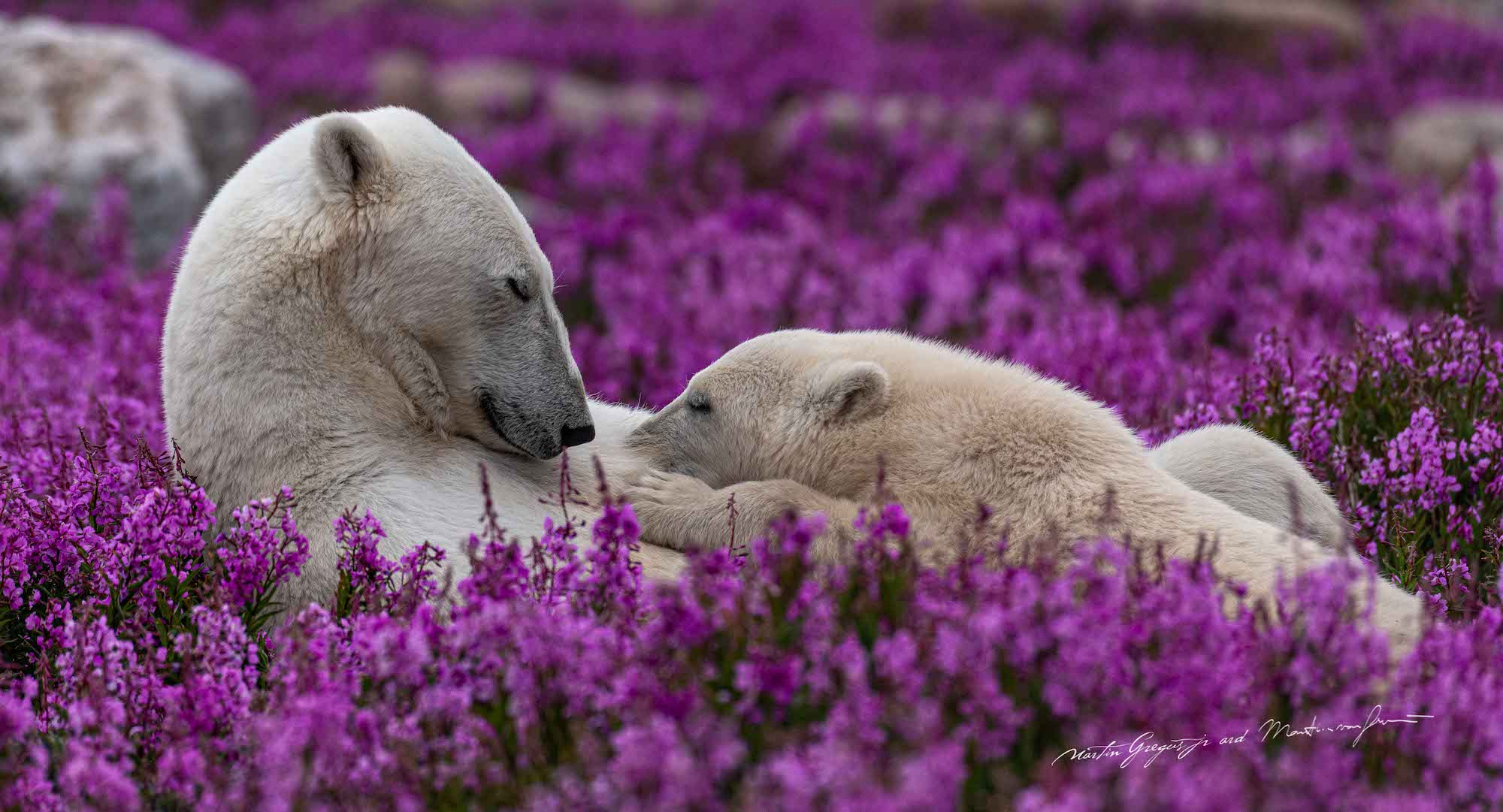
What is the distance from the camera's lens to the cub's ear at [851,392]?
15.3 ft

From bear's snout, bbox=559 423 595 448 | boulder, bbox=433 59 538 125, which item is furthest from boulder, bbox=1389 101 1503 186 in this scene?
bear's snout, bbox=559 423 595 448

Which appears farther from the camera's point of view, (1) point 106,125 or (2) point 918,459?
(1) point 106,125

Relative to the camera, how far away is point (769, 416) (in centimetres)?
496

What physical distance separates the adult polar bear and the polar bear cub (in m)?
0.42

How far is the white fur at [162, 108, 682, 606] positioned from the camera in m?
4.20

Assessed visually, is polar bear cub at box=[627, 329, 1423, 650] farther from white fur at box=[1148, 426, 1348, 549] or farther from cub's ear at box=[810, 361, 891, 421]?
white fur at box=[1148, 426, 1348, 549]

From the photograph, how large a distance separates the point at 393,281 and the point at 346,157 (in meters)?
0.36

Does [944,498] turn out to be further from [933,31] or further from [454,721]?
[933,31]

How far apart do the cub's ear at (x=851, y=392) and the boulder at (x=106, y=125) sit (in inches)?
263

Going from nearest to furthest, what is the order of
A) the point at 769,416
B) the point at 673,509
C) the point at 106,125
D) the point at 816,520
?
the point at 816,520, the point at 673,509, the point at 769,416, the point at 106,125

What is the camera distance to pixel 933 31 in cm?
A: 2044

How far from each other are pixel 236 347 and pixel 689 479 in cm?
133

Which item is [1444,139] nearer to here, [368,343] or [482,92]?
[482,92]
